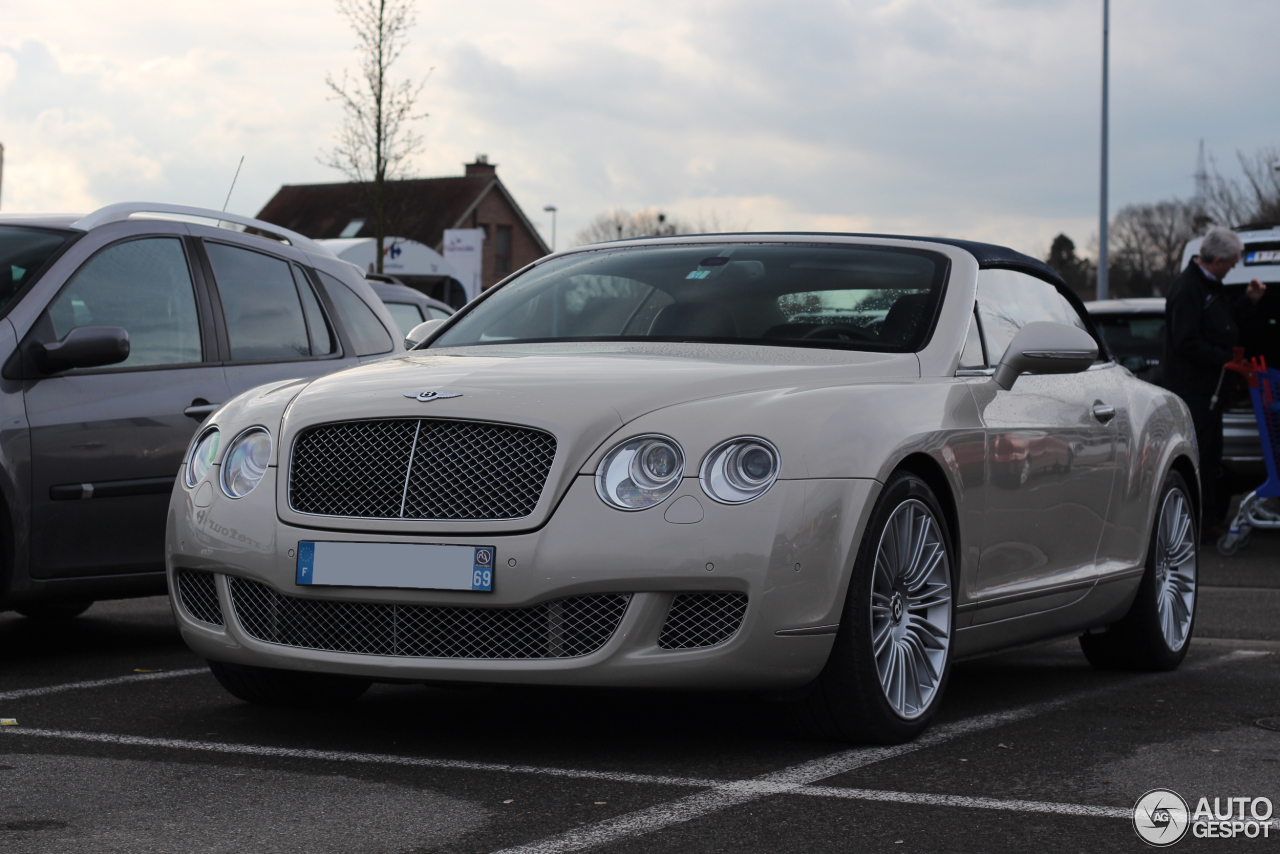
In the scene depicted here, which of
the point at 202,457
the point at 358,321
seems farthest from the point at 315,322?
the point at 202,457

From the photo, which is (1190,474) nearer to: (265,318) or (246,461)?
(265,318)

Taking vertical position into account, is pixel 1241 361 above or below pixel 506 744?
above

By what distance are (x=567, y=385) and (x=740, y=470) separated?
56 cm

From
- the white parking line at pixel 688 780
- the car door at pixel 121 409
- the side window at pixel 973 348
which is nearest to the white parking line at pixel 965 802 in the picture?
the white parking line at pixel 688 780

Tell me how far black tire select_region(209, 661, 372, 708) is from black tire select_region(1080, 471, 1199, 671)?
10.0 ft

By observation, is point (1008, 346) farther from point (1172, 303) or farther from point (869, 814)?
point (1172, 303)

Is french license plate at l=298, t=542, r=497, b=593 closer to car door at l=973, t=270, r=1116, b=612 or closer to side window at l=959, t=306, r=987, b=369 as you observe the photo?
car door at l=973, t=270, r=1116, b=612

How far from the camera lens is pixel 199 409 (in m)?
6.70

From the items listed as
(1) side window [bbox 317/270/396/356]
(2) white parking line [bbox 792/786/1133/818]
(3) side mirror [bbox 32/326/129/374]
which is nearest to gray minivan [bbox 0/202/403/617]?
(3) side mirror [bbox 32/326/129/374]

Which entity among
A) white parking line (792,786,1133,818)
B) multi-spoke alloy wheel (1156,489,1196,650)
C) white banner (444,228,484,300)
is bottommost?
white parking line (792,786,1133,818)

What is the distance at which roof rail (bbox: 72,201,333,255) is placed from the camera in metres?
6.82

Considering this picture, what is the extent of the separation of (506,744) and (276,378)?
9.26 ft

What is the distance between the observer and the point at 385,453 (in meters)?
4.69

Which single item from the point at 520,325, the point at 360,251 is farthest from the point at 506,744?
the point at 360,251
